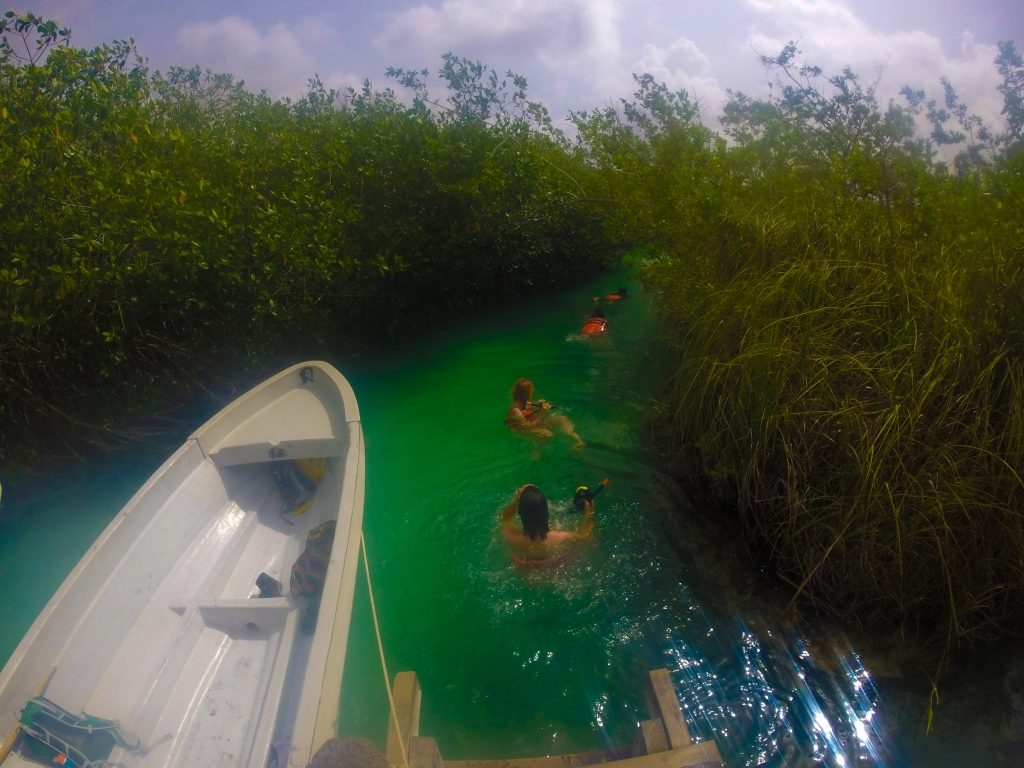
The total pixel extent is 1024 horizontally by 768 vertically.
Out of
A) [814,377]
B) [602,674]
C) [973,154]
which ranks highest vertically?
[973,154]

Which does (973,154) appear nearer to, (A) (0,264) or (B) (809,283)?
(B) (809,283)

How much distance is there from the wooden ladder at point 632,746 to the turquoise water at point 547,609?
0.53 m

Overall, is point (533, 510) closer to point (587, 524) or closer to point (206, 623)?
point (587, 524)

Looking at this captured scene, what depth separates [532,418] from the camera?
6.96 m

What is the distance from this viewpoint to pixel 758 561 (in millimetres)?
4809

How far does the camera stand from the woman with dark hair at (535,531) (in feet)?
15.4

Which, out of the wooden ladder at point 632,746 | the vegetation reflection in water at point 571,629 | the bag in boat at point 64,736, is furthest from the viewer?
the vegetation reflection in water at point 571,629

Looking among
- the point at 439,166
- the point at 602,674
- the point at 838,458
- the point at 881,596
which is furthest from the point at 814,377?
the point at 439,166

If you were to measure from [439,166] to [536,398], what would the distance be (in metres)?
4.73

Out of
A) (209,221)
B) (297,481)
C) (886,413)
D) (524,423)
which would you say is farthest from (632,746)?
(209,221)

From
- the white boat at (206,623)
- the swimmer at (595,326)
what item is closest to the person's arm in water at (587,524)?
the white boat at (206,623)

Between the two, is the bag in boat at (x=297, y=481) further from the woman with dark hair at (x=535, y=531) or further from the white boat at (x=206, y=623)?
the woman with dark hair at (x=535, y=531)

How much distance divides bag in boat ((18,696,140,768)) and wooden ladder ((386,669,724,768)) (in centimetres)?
141

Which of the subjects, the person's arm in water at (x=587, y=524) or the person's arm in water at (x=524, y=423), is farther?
the person's arm in water at (x=524, y=423)
